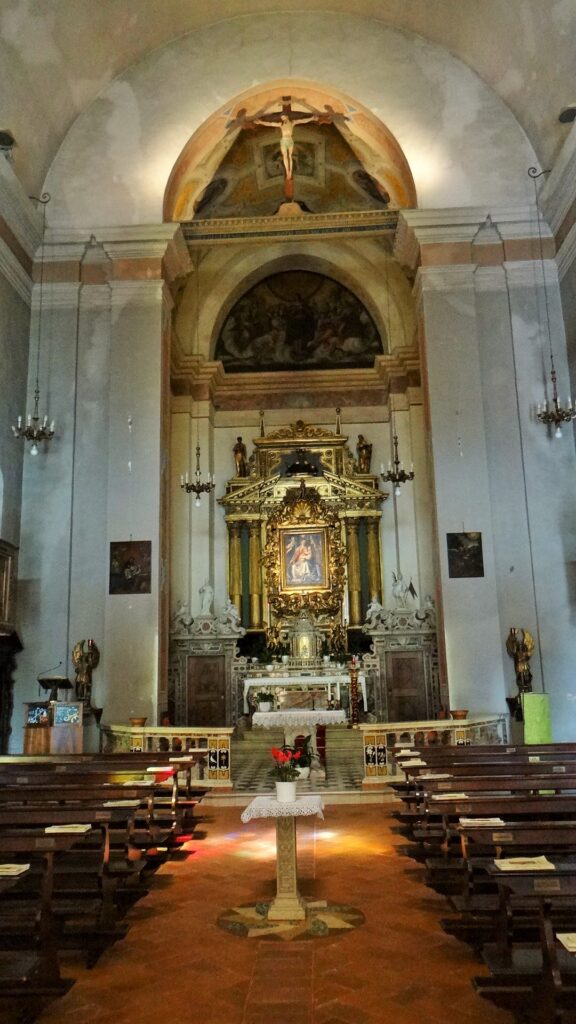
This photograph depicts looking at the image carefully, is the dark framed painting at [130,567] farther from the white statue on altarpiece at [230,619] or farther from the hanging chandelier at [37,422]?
the white statue on altarpiece at [230,619]

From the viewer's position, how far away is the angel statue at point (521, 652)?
35.2 ft

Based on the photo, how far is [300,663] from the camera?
1457 cm

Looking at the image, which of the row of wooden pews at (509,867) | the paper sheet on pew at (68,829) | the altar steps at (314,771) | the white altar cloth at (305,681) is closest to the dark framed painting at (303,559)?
the white altar cloth at (305,681)

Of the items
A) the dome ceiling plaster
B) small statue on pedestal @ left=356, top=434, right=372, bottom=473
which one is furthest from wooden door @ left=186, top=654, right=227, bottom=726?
the dome ceiling plaster

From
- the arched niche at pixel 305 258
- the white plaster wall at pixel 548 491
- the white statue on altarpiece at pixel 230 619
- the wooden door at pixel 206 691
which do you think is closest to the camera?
the white plaster wall at pixel 548 491

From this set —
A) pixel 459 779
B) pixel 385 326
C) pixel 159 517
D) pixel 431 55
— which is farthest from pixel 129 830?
pixel 385 326

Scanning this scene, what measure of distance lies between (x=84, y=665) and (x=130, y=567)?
4.90 ft

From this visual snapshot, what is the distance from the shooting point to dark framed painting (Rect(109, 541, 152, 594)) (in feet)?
37.3

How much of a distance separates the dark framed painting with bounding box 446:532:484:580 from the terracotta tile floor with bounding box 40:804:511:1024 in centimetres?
584

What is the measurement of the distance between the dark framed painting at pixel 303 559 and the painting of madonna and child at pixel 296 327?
396 cm

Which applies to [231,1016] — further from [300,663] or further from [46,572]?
[300,663]

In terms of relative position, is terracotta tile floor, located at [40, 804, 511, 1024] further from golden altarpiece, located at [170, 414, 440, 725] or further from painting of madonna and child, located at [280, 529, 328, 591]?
painting of madonna and child, located at [280, 529, 328, 591]

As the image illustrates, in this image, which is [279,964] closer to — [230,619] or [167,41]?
[230,619]

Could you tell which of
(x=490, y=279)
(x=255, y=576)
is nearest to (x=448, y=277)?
(x=490, y=279)
